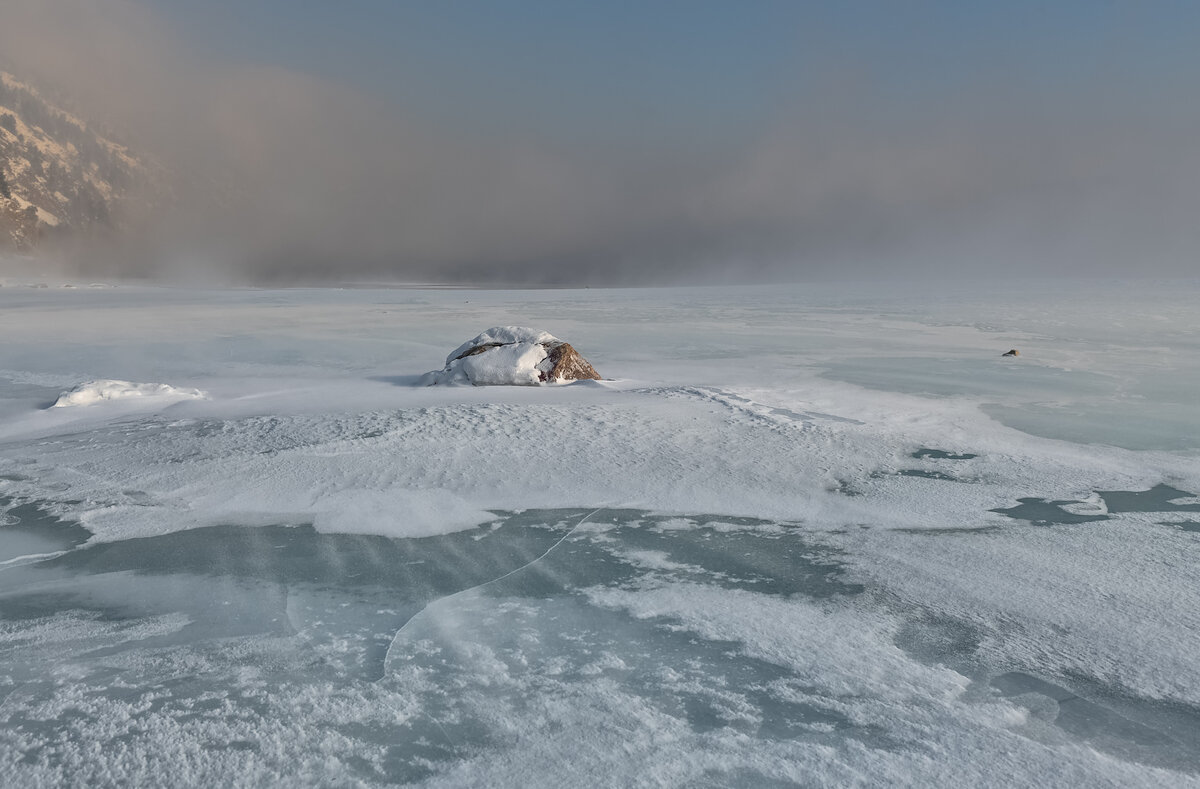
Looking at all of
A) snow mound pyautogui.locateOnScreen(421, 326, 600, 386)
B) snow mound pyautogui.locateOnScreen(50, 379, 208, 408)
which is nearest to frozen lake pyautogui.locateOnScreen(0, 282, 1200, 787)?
snow mound pyautogui.locateOnScreen(50, 379, 208, 408)

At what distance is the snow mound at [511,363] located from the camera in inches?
311

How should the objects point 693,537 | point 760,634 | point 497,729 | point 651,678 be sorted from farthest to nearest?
1. point 693,537
2. point 760,634
3. point 651,678
4. point 497,729

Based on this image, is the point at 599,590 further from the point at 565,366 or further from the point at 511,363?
the point at 565,366

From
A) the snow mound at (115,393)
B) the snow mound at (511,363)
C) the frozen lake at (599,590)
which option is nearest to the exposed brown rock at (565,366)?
the snow mound at (511,363)

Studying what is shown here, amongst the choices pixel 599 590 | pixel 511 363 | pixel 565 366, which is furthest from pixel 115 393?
pixel 599 590

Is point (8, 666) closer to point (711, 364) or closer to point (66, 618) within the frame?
point (66, 618)

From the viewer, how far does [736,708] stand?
7.42ft

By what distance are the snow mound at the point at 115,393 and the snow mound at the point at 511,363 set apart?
2273 mm

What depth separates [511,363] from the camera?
7930mm

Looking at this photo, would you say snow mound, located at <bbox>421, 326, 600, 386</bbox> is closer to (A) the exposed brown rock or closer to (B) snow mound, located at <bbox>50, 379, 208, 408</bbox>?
(A) the exposed brown rock

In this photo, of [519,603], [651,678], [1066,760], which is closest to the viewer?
[1066,760]

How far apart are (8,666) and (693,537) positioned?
2.69 m

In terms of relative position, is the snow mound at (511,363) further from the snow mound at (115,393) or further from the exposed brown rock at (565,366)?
the snow mound at (115,393)

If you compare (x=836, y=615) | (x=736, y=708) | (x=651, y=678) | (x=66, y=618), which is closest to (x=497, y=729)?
(x=651, y=678)
